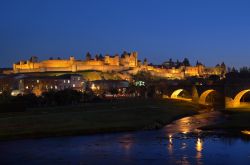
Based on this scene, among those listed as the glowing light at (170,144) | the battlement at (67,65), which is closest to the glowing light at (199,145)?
the glowing light at (170,144)

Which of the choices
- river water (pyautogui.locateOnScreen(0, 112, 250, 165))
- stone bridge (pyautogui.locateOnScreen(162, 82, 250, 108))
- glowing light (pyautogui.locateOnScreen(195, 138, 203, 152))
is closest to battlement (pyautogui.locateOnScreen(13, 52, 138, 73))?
stone bridge (pyautogui.locateOnScreen(162, 82, 250, 108))

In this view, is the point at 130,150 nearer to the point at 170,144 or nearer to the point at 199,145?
the point at 170,144

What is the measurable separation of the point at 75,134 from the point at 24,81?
Answer: 97.2 meters

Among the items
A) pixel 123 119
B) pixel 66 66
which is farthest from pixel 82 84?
pixel 123 119

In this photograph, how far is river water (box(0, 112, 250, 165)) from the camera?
2989 cm

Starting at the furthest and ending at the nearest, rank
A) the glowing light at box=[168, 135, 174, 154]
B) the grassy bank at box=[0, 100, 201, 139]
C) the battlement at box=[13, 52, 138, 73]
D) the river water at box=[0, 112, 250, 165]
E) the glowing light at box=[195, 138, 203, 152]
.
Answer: the battlement at box=[13, 52, 138, 73] < the grassy bank at box=[0, 100, 201, 139] < the glowing light at box=[195, 138, 203, 152] < the glowing light at box=[168, 135, 174, 154] < the river water at box=[0, 112, 250, 165]

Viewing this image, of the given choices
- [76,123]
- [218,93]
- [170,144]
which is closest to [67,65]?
[218,93]

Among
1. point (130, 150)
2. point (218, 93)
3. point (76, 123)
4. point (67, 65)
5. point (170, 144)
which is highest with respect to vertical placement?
point (67, 65)

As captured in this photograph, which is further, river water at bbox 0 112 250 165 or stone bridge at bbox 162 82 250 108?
stone bridge at bbox 162 82 250 108

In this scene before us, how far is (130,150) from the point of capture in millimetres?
33406

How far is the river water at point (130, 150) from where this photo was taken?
29.9 meters

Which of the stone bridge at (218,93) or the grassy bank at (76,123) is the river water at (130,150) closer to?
the grassy bank at (76,123)

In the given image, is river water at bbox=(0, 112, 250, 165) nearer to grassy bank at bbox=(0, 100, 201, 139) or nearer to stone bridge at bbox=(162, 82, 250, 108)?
grassy bank at bbox=(0, 100, 201, 139)

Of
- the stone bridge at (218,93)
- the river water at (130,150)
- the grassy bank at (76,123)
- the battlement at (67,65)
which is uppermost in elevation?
the battlement at (67,65)
